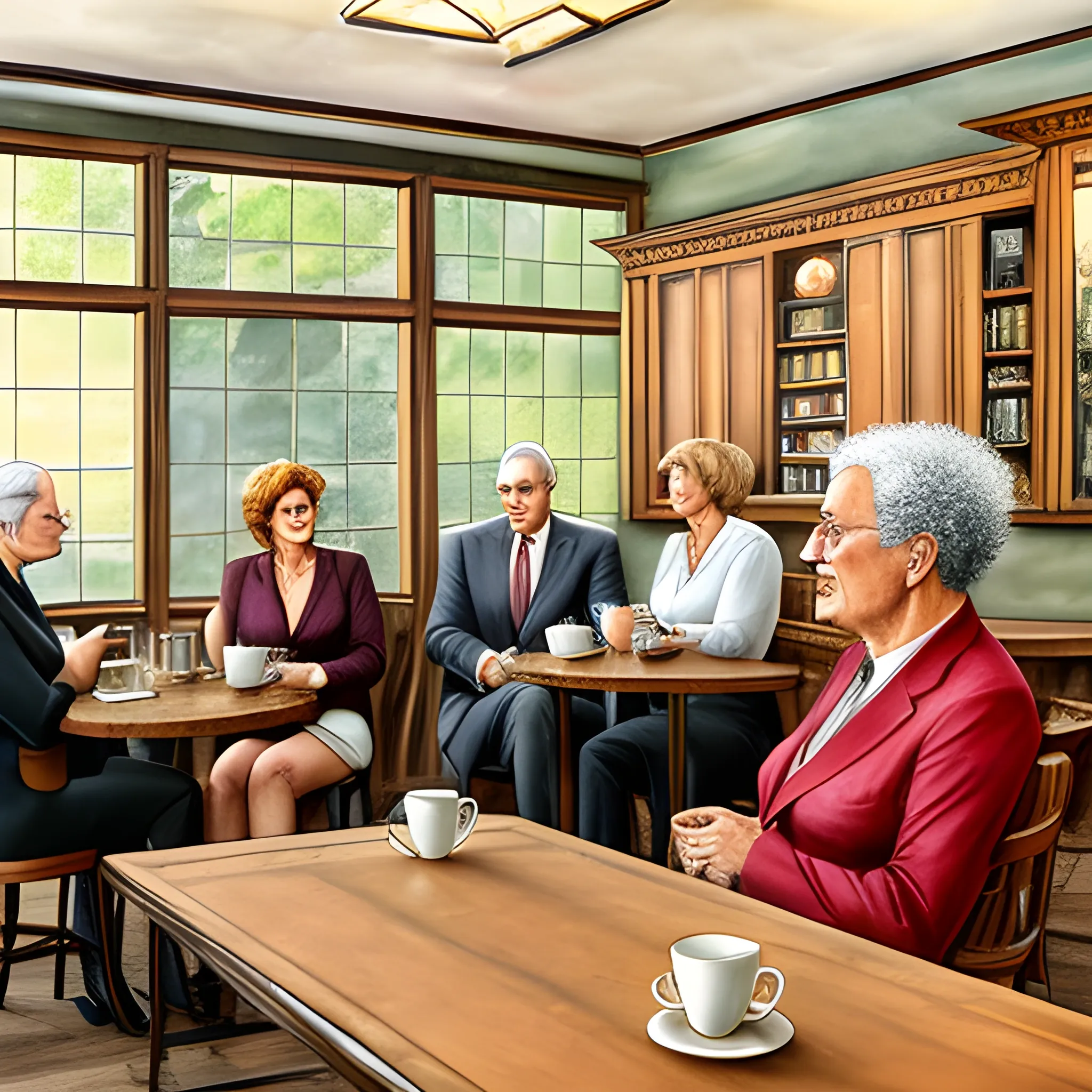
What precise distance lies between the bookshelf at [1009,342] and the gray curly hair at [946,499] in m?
3.07

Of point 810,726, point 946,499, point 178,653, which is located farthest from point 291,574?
point 946,499

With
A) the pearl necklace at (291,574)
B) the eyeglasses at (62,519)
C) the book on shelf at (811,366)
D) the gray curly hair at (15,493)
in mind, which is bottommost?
the pearl necklace at (291,574)

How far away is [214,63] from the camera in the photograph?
5004mm

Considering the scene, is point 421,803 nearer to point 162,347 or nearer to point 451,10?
point 451,10

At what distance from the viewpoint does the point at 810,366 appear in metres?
5.65

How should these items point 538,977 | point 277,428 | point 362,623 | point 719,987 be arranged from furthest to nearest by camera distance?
point 277,428
point 362,623
point 538,977
point 719,987

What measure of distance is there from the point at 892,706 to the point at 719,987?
0.73m

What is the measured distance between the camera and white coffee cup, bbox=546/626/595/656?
3.91m

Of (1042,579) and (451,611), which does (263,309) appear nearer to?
(451,611)

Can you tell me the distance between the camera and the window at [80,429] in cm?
533

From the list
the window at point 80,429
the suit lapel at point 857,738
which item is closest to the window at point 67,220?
the window at point 80,429

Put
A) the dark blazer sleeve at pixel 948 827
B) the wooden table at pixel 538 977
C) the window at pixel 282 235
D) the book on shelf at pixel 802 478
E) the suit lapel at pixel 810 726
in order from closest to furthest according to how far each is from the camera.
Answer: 1. the wooden table at pixel 538 977
2. the dark blazer sleeve at pixel 948 827
3. the suit lapel at pixel 810 726
4. the window at pixel 282 235
5. the book on shelf at pixel 802 478

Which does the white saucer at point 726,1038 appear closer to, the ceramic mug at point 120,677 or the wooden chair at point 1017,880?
the wooden chair at point 1017,880

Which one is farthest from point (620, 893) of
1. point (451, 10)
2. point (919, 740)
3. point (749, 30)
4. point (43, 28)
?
point (43, 28)
